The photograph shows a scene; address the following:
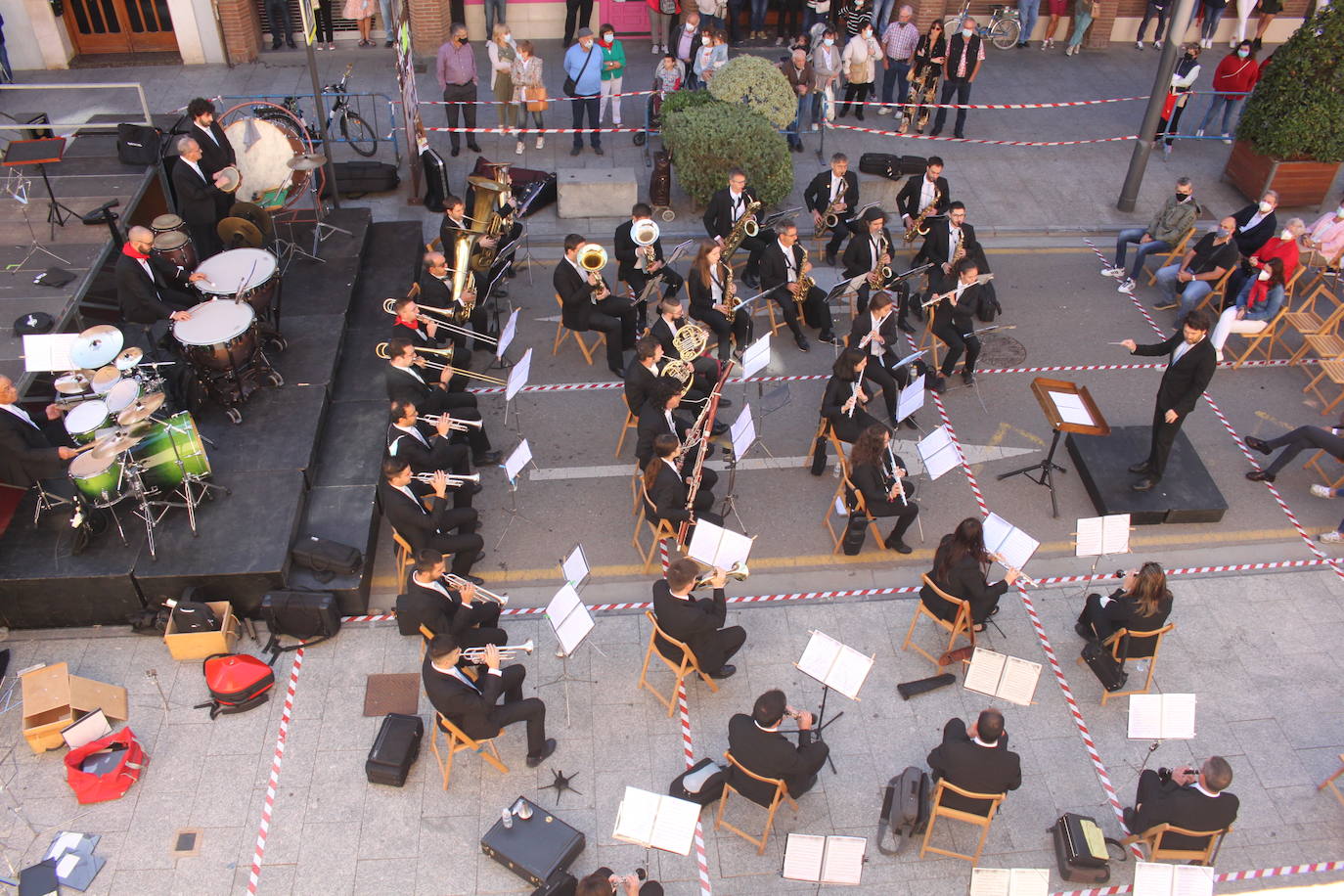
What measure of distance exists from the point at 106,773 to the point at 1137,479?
31.1ft

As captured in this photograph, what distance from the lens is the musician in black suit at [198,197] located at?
11750 millimetres

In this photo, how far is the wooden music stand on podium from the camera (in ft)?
32.6

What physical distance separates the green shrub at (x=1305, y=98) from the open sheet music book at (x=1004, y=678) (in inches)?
408

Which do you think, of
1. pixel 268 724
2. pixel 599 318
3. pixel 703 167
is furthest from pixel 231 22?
pixel 268 724

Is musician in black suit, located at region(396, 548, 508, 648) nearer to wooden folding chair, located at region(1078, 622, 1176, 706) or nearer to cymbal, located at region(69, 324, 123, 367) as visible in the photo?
cymbal, located at region(69, 324, 123, 367)

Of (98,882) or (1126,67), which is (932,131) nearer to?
(1126,67)

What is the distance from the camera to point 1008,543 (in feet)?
28.7

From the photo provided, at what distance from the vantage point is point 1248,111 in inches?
587

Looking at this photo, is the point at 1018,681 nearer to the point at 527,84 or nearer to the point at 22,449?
the point at 22,449

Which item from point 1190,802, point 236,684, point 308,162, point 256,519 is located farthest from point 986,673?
point 308,162

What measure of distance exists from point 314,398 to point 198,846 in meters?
4.50

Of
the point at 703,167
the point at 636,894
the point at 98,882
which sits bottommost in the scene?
the point at 98,882

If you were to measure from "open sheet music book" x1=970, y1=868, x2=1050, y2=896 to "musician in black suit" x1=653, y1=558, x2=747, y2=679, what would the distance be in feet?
8.13

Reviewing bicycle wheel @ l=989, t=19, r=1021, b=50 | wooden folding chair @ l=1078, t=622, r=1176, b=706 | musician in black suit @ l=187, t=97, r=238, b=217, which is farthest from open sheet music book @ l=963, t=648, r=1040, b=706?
bicycle wheel @ l=989, t=19, r=1021, b=50
